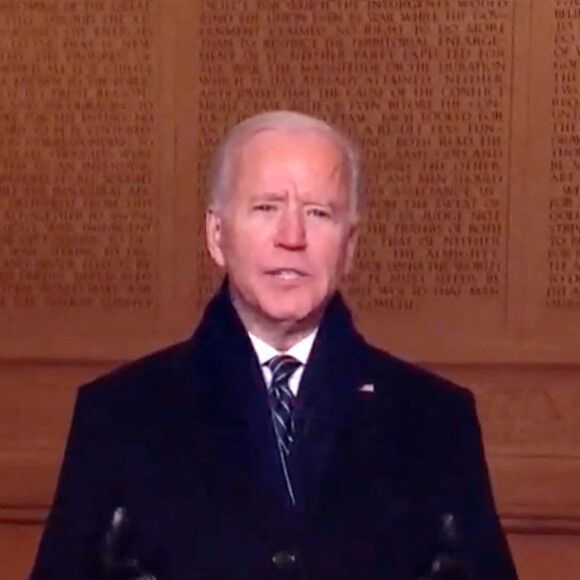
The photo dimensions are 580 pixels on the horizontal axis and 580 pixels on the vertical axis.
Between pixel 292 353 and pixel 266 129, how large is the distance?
12.2 inches

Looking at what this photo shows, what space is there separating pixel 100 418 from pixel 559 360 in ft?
8.42

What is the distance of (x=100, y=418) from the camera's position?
223 centimetres

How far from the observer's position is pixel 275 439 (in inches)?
87.3

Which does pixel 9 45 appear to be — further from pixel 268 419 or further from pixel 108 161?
pixel 268 419

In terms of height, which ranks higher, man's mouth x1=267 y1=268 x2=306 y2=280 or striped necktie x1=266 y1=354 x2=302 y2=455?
man's mouth x1=267 y1=268 x2=306 y2=280

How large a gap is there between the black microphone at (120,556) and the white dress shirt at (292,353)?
0.29m

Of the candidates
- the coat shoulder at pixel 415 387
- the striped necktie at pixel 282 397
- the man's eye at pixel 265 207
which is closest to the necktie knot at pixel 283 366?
the striped necktie at pixel 282 397

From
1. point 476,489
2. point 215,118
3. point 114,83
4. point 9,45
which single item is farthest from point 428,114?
point 476,489

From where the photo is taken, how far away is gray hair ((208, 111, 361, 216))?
2240mm

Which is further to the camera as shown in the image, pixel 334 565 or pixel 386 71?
pixel 386 71

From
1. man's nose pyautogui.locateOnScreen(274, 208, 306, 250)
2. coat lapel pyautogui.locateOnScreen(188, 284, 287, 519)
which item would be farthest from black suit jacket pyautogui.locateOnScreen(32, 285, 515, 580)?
man's nose pyautogui.locateOnScreen(274, 208, 306, 250)

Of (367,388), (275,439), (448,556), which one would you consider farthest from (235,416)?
(448,556)

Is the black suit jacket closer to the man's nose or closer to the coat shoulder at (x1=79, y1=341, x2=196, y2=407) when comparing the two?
the coat shoulder at (x1=79, y1=341, x2=196, y2=407)

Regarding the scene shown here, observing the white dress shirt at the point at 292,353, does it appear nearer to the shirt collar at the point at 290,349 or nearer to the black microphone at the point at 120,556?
the shirt collar at the point at 290,349
